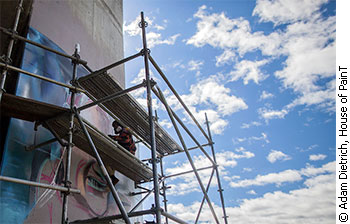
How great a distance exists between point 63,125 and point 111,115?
47.9 inches

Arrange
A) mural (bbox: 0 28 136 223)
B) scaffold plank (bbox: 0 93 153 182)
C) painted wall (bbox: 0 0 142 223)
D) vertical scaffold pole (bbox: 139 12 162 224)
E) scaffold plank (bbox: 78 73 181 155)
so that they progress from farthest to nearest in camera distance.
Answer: scaffold plank (bbox: 78 73 181 155) → painted wall (bbox: 0 0 142 223) → mural (bbox: 0 28 136 223) → scaffold plank (bbox: 0 93 153 182) → vertical scaffold pole (bbox: 139 12 162 224)

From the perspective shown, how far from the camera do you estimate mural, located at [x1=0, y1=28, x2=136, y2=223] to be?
4.20 metres

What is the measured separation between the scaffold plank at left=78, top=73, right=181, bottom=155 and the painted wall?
2.89ft

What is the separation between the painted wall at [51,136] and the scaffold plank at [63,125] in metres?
0.47

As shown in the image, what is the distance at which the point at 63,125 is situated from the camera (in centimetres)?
466

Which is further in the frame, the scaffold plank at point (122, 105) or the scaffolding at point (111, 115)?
the scaffold plank at point (122, 105)

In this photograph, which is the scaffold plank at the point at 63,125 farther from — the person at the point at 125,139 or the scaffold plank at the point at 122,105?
the scaffold plank at the point at 122,105

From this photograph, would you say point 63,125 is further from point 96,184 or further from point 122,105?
point 96,184

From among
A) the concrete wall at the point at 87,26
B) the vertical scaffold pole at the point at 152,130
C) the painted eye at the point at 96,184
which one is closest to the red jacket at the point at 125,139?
the painted eye at the point at 96,184

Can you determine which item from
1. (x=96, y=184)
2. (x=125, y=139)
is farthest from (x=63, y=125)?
(x=96, y=184)

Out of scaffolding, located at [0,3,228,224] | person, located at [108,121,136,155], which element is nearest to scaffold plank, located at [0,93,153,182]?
scaffolding, located at [0,3,228,224]

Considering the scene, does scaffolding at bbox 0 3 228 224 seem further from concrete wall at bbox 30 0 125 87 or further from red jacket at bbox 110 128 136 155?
concrete wall at bbox 30 0 125 87

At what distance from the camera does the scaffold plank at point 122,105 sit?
542 cm

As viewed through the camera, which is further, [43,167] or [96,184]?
[96,184]
